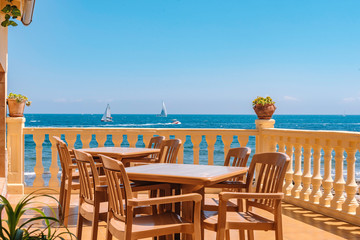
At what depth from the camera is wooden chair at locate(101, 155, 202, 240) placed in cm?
225

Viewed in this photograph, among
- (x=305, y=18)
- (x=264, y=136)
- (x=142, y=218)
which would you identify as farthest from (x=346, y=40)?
(x=142, y=218)

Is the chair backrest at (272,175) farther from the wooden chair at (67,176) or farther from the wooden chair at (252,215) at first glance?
the wooden chair at (67,176)

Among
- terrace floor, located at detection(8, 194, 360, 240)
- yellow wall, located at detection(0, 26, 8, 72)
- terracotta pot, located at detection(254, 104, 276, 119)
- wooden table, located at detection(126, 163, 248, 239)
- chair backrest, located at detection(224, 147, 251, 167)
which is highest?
yellow wall, located at detection(0, 26, 8, 72)

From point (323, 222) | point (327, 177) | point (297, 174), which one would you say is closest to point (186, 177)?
point (323, 222)

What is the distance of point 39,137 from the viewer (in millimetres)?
5887

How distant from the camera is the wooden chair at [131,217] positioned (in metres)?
2.25

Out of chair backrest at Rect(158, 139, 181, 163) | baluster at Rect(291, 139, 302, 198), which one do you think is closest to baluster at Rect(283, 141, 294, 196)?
baluster at Rect(291, 139, 302, 198)

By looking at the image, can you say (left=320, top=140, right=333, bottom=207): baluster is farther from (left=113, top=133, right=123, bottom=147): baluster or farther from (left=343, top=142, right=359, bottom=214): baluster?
(left=113, top=133, right=123, bottom=147): baluster

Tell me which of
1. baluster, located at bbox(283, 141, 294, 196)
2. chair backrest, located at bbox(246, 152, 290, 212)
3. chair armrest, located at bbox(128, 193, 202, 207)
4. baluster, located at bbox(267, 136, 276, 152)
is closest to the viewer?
chair armrest, located at bbox(128, 193, 202, 207)

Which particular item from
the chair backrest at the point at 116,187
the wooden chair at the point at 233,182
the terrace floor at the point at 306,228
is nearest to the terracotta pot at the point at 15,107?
A: the terrace floor at the point at 306,228

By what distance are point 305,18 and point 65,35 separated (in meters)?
24.5

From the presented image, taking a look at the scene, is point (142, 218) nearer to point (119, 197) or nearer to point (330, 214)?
point (119, 197)

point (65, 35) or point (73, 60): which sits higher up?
point (65, 35)

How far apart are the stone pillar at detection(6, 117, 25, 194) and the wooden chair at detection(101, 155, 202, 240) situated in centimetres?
365
